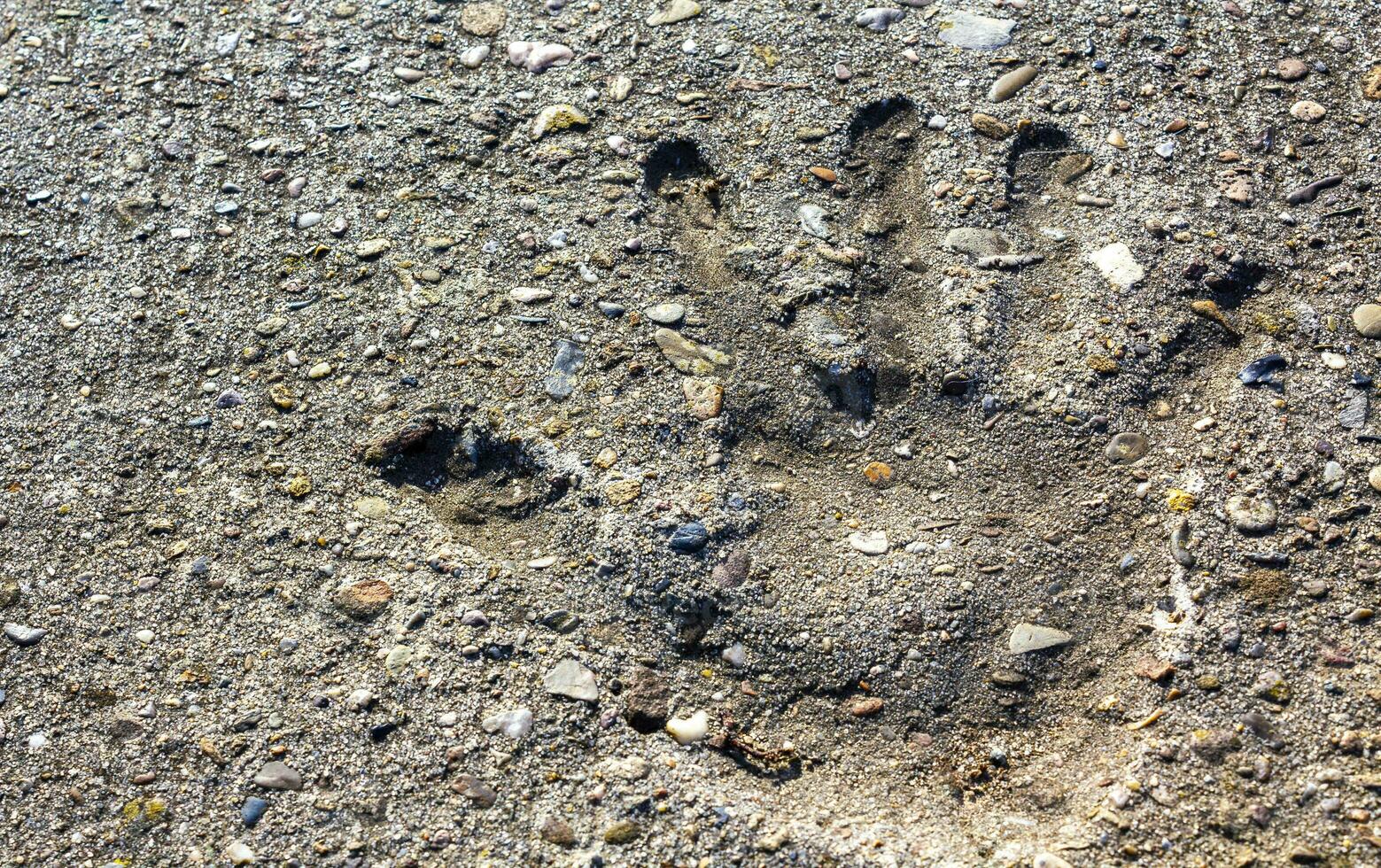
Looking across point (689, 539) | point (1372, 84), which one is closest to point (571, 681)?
point (689, 539)

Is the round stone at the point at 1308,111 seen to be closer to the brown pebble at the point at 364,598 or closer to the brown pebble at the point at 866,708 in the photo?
the brown pebble at the point at 866,708

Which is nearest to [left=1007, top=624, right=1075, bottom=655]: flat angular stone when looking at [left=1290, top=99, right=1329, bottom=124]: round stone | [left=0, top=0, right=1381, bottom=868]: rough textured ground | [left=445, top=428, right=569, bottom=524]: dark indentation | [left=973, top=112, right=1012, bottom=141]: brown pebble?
[left=0, top=0, right=1381, bottom=868]: rough textured ground

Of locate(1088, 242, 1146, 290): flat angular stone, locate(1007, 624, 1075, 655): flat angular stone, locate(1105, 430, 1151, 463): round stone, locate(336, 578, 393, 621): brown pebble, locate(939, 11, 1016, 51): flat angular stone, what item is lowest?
locate(1007, 624, 1075, 655): flat angular stone

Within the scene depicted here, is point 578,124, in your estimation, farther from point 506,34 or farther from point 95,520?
point 95,520

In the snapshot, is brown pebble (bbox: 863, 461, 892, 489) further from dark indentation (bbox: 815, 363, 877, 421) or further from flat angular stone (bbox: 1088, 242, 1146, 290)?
flat angular stone (bbox: 1088, 242, 1146, 290)

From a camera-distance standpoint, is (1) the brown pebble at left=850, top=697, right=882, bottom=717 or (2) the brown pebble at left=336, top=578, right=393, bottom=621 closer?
(1) the brown pebble at left=850, top=697, right=882, bottom=717

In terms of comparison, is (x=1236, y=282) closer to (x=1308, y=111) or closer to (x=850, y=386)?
(x=1308, y=111)
